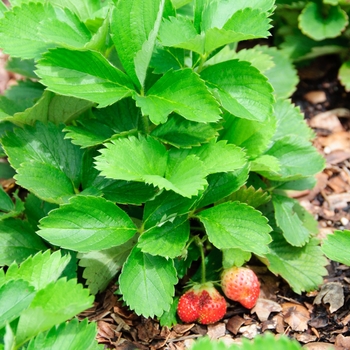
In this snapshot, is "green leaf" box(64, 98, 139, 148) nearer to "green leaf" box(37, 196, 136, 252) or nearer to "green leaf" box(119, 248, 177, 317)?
"green leaf" box(37, 196, 136, 252)

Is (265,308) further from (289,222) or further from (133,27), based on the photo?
(133,27)

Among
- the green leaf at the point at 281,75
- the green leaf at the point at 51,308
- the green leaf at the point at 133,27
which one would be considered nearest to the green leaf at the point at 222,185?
the green leaf at the point at 133,27

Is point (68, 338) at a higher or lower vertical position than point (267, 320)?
higher

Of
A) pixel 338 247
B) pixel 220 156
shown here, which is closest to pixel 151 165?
pixel 220 156

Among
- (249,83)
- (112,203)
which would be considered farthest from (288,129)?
(112,203)

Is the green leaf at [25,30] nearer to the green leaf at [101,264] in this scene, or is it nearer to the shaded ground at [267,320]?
the green leaf at [101,264]

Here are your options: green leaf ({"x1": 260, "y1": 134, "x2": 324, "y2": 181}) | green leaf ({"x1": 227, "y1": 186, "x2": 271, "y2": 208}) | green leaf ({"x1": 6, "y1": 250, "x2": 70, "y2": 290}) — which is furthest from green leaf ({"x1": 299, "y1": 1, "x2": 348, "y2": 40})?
green leaf ({"x1": 6, "y1": 250, "x2": 70, "y2": 290})

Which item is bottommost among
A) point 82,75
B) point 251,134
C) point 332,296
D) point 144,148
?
point 332,296
